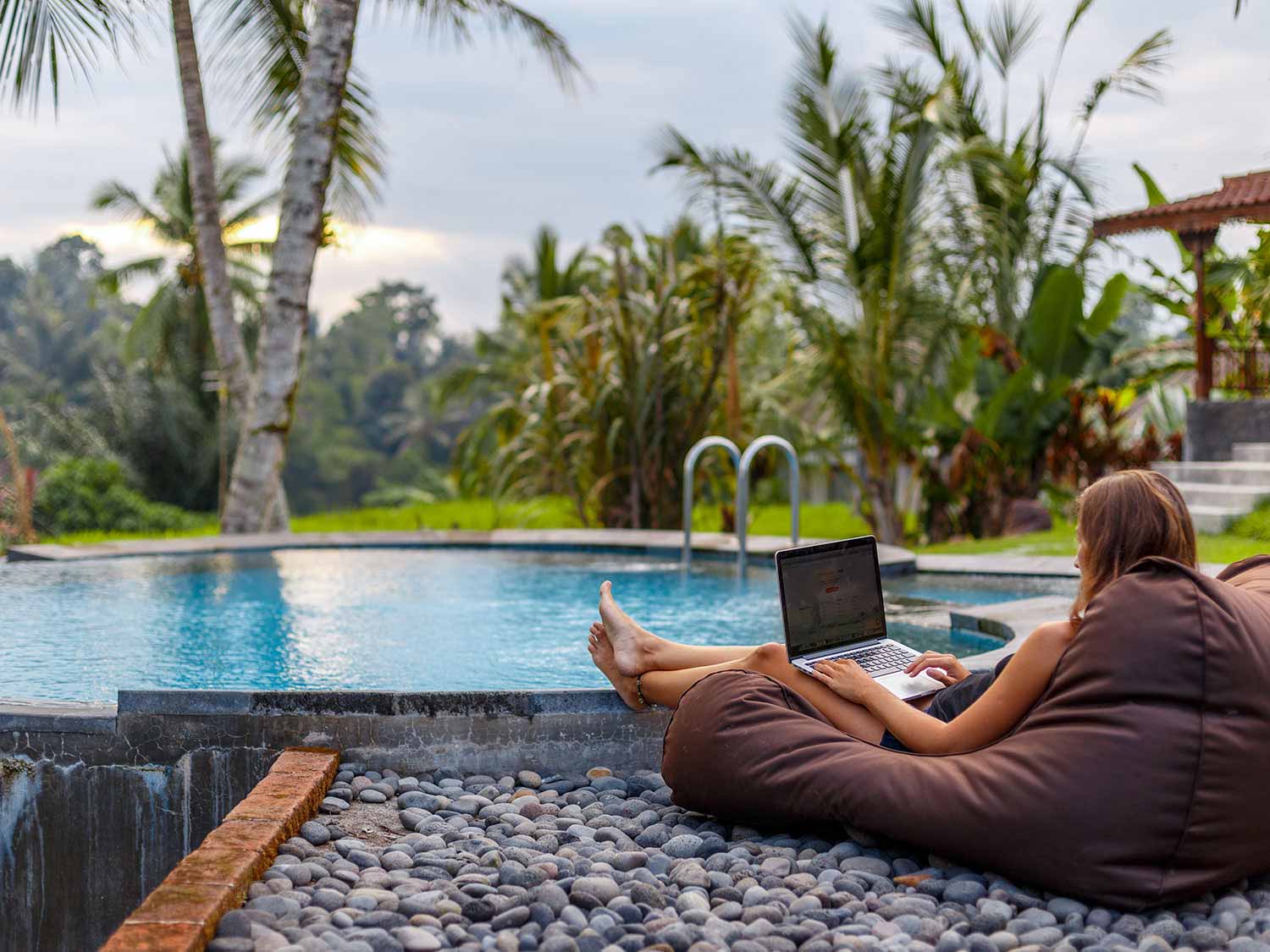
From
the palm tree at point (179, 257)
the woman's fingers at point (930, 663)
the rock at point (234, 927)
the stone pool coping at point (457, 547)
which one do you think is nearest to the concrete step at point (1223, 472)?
the stone pool coping at point (457, 547)

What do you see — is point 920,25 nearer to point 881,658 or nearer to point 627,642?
point 881,658

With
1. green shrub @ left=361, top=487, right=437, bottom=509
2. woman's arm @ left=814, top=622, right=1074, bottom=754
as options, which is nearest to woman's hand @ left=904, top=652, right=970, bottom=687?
woman's arm @ left=814, top=622, right=1074, bottom=754

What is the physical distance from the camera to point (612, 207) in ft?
104

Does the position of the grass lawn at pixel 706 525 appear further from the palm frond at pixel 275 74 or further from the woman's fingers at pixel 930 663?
the woman's fingers at pixel 930 663

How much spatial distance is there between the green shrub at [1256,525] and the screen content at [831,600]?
20.6 ft

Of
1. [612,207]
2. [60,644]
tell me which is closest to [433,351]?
[612,207]

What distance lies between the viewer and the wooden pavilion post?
36.8 ft

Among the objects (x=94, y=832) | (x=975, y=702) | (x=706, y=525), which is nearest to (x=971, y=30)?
(x=706, y=525)

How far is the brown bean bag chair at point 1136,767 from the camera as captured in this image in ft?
7.76

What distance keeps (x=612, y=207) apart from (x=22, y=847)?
97.1ft

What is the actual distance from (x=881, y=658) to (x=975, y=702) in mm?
519

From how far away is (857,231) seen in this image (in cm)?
1091

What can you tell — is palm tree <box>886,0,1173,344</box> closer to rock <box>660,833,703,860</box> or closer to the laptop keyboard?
the laptop keyboard

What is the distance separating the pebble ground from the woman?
295mm
